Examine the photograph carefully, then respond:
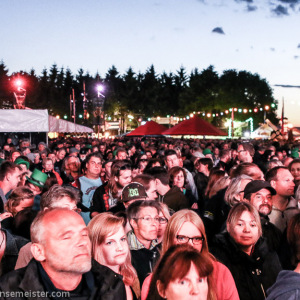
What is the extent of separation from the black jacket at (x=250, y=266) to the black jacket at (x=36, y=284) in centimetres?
128

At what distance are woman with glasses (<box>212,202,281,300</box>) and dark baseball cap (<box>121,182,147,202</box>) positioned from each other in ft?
4.22

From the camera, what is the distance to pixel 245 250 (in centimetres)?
363

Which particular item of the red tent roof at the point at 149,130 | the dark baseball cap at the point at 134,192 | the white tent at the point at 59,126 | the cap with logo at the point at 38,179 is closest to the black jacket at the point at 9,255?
the dark baseball cap at the point at 134,192

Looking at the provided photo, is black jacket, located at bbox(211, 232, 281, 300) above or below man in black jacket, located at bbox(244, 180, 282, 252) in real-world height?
below

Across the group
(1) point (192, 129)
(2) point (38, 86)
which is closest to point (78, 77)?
(2) point (38, 86)

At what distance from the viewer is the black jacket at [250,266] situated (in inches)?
132

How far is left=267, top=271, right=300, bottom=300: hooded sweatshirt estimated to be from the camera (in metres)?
2.31

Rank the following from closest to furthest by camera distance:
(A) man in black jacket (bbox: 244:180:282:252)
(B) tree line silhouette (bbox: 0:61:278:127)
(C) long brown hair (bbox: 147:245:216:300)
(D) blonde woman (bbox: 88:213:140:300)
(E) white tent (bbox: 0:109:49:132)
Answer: (C) long brown hair (bbox: 147:245:216:300), (D) blonde woman (bbox: 88:213:140:300), (A) man in black jacket (bbox: 244:180:282:252), (E) white tent (bbox: 0:109:49:132), (B) tree line silhouette (bbox: 0:61:278:127)

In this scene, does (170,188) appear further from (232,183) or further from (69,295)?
(69,295)

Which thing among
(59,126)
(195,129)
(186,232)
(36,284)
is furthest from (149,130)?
(36,284)

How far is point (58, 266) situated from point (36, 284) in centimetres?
15

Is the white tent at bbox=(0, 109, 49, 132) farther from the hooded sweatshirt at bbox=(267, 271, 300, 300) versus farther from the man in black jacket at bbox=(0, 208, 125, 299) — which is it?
the hooded sweatshirt at bbox=(267, 271, 300, 300)

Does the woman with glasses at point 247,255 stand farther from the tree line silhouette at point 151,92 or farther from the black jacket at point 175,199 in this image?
the tree line silhouette at point 151,92

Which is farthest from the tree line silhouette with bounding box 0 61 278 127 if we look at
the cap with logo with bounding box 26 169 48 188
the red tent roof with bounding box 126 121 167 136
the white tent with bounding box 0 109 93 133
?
the cap with logo with bounding box 26 169 48 188
